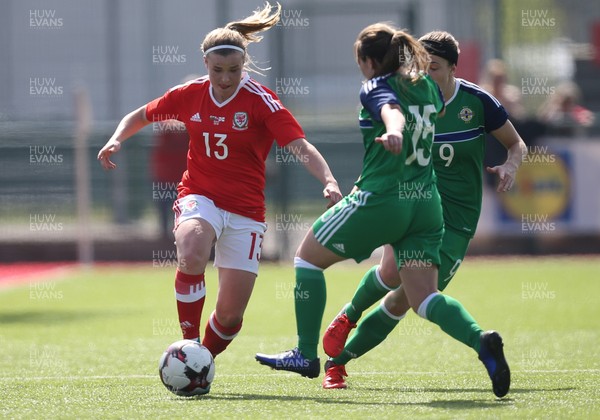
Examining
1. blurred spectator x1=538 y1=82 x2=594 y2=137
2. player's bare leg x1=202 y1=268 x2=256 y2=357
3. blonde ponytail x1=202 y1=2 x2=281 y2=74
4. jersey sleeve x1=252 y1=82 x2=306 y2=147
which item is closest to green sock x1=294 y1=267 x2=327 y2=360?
player's bare leg x1=202 y1=268 x2=256 y2=357

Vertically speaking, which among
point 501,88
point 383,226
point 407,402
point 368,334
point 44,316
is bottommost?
point 44,316

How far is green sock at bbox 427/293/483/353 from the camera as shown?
215 inches

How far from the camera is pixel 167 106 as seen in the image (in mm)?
6617

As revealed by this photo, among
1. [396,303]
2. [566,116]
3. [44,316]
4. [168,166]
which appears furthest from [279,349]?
[566,116]

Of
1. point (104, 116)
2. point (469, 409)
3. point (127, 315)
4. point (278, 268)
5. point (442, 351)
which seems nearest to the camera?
point (469, 409)

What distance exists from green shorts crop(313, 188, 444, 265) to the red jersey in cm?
83

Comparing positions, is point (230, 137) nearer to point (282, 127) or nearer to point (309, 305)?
point (282, 127)

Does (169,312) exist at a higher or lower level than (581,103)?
lower

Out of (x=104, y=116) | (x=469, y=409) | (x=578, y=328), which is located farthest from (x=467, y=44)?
(x=469, y=409)

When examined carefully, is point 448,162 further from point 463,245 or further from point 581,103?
point 581,103

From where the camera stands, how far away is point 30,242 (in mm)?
17172

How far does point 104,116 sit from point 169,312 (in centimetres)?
741

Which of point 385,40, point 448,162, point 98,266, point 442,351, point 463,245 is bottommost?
point 98,266

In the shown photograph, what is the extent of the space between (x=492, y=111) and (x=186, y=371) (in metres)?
2.23
